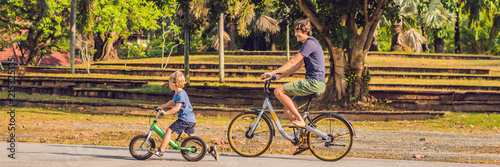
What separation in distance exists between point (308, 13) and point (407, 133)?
516 cm

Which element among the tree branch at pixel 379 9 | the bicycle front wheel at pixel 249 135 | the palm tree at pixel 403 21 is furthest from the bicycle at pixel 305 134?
the palm tree at pixel 403 21

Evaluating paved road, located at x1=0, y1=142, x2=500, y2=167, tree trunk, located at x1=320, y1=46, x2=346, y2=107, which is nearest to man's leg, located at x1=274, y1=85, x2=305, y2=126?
paved road, located at x1=0, y1=142, x2=500, y2=167

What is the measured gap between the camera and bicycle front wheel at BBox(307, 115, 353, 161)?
24.4 ft

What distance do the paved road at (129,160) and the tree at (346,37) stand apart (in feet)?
24.9

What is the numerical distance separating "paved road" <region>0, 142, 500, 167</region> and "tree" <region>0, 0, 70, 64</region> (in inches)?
895

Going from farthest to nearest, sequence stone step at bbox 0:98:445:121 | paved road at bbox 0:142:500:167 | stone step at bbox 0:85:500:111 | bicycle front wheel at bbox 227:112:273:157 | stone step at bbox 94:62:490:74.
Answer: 1. stone step at bbox 94:62:490:74
2. stone step at bbox 0:85:500:111
3. stone step at bbox 0:98:445:121
4. bicycle front wheel at bbox 227:112:273:157
5. paved road at bbox 0:142:500:167

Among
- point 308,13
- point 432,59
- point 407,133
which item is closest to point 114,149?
point 407,133

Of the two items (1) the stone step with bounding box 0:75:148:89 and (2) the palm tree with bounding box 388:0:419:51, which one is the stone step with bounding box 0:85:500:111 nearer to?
(1) the stone step with bounding box 0:75:148:89

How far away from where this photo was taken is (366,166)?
23.0 ft

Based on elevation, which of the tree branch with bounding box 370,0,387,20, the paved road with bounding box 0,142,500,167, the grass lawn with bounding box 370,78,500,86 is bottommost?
the paved road with bounding box 0,142,500,167

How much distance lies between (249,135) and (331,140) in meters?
1.07

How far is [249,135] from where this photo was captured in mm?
7602

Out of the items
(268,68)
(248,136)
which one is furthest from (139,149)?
(268,68)

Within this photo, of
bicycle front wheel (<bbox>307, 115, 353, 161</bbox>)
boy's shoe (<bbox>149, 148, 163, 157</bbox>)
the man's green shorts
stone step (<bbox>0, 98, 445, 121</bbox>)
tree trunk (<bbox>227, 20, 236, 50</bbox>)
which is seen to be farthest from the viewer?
tree trunk (<bbox>227, 20, 236, 50</bbox>)
